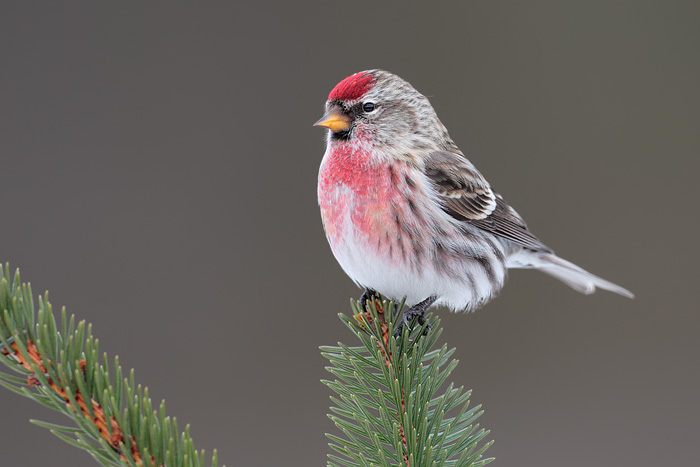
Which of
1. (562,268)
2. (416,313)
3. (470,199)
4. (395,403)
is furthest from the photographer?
(562,268)

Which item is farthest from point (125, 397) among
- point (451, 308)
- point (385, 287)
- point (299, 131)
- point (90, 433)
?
point (299, 131)

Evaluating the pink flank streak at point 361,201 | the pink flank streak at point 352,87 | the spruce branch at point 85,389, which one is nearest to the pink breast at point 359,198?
the pink flank streak at point 361,201

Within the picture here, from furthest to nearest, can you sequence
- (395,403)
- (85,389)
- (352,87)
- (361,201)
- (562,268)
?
(562,268) < (352,87) < (361,201) < (395,403) < (85,389)

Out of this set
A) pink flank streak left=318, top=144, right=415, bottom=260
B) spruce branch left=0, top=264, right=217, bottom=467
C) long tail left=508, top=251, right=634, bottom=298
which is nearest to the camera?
spruce branch left=0, top=264, right=217, bottom=467

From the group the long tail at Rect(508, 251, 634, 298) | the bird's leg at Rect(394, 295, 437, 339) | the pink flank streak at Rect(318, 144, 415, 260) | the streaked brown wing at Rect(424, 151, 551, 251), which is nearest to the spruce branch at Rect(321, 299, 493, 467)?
the bird's leg at Rect(394, 295, 437, 339)

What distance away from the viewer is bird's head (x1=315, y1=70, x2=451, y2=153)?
172cm

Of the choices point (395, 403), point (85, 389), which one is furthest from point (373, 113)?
point (85, 389)

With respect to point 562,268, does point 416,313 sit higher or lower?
lower

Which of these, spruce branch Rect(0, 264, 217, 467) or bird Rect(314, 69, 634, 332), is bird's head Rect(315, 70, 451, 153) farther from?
spruce branch Rect(0, 264, 217, 467)

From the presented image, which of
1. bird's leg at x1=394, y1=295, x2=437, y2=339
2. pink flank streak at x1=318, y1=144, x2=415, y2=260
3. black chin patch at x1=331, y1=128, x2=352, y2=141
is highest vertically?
black chin patch at x1=331, y1=128, x2=352, y2=141

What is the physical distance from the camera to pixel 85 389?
2.63 feet

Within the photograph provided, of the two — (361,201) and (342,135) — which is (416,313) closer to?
(361,201)

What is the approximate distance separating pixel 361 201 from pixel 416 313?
0.31 metres

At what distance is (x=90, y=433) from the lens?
797mm
